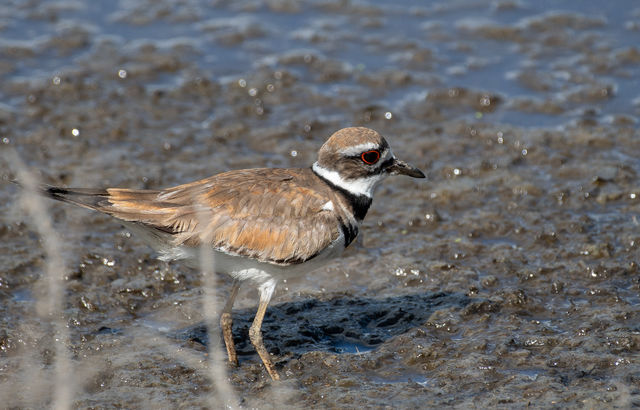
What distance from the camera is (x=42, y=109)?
30.5 feet

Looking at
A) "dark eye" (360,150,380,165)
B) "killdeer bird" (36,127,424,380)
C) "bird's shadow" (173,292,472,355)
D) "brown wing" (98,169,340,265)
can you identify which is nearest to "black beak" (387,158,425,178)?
"killdeer bird" (36,127,424,380)

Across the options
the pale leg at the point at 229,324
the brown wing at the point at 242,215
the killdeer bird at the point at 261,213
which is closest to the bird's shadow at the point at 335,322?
the pale leg at the point at 229,324

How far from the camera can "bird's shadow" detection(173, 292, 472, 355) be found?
6.27 metres

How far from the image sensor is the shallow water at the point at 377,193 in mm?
5832

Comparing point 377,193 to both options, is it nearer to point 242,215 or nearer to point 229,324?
point 229,324

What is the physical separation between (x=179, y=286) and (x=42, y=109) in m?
3.44

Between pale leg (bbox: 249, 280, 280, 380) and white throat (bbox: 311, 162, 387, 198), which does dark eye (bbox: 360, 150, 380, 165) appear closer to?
white throat (bbox: 311, 162, 387, 198)

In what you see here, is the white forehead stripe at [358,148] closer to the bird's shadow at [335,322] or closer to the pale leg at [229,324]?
the pale leg at [229,324]

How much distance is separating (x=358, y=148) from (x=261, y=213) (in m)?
0.81

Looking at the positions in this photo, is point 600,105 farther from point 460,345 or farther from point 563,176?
point 460,345

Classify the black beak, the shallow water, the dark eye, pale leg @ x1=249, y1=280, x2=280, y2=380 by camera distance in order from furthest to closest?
the black beak
the dark eye
pale leg @ x1=249, y1=280, x2=280, y2=380
the shallow water

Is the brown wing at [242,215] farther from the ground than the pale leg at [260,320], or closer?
farther from the ground

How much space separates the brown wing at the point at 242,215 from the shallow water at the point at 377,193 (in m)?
0.82

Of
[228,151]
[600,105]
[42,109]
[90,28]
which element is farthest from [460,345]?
[90,28]
